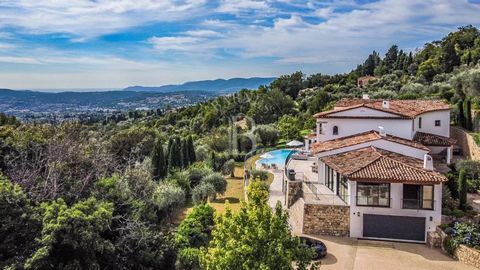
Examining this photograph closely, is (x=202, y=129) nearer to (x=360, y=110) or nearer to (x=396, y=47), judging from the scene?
(x=360, y=110)

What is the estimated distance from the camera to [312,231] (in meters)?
21.1

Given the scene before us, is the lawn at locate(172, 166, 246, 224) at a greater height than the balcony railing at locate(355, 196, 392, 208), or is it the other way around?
the balcony railing at locate(355, 196, 392, 208)

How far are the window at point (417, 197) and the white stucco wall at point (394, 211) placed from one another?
0.20m

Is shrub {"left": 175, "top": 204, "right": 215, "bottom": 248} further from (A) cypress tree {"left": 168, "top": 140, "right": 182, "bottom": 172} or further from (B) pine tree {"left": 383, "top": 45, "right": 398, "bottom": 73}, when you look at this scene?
(B) pine tree {"left": 383, "top": 45, "right": 398, "bottom": 73}

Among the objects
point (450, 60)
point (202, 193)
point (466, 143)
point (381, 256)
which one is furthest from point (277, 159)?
point (450, 60)

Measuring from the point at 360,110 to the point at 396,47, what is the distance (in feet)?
255

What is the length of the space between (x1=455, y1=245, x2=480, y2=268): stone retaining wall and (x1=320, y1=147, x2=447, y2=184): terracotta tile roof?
3256 millimetres

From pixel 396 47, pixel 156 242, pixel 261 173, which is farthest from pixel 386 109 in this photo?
pixel 396 47

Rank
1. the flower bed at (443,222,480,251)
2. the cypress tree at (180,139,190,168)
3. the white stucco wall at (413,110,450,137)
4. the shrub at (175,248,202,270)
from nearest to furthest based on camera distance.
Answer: the shrub at (175,248,202,270) < the flower bed at (443,222,480,251) < the white stucco wall at (413,110,450,137) < the cypress tree at (180,139,190,168)

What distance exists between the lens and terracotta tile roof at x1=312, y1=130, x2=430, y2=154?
79.0 feet

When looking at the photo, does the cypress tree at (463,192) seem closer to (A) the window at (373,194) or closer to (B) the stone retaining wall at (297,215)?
(A) the window at (373,194)

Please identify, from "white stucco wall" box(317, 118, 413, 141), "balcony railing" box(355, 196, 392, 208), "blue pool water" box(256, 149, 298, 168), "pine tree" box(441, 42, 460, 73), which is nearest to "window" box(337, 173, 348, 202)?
"balcony railing" box(355, 196, 392, 208)

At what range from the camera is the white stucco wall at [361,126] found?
2723 centimetres

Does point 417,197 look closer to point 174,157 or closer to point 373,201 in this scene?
point 373,201
